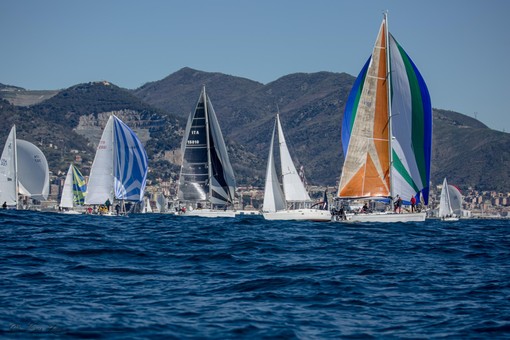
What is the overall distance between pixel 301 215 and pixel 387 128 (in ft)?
36.7

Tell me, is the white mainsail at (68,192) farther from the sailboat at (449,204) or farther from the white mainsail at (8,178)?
the sailboat at (449,204)

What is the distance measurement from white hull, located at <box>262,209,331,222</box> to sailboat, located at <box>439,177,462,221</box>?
35889 mm

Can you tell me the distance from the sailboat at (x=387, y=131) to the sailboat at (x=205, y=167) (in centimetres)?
1983

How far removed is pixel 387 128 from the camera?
160 ft

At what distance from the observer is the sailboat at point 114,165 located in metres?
67.3

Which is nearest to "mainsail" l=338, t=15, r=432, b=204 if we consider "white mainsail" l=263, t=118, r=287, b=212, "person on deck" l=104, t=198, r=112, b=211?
"white mainsail" l=263, t=118, r=287, b=212

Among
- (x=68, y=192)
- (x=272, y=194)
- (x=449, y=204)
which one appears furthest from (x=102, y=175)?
(x=449, y=204)

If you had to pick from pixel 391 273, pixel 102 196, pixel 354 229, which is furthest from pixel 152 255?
pixel 102 196

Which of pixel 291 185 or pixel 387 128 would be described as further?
pixel 291 185

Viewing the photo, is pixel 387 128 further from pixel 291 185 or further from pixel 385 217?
pixel 291 185

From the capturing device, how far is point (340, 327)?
14453mm

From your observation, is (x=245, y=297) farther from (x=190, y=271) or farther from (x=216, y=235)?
(x=216, y=235)

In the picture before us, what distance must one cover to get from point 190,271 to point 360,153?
2913 centimetres

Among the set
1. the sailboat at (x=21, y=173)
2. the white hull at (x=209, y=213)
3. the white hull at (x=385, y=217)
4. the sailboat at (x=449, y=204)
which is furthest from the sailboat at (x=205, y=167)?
the sailboat at (x=449, y=204)
